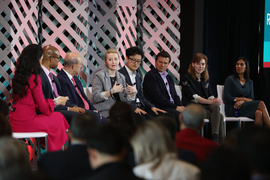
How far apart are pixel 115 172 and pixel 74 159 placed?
1.80 feet

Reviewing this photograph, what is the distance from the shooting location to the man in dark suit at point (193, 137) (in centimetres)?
175

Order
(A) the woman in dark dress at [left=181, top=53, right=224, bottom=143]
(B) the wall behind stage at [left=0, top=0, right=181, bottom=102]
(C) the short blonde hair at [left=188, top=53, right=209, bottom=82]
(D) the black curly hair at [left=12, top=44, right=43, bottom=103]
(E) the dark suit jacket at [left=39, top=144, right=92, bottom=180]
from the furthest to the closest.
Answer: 1. (C) the short blonde hair at [left=188, top=53, right=209, bottom=82]
2. (A) the woman in dark dress at [left=181, top=53, right=224, bottom=143]
3. (B) the wall behind stage at [left=0, top=0, right=181, bottom=102]
4. (D) the black curly hair at [left=12, top=44, right=43, bottom=103]
5. (E) the dark suit jacket at [left=39, top=144, right=92, bottom=180]

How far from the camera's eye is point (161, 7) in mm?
4543

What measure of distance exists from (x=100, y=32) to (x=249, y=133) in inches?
127

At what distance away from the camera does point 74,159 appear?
4.98 ft

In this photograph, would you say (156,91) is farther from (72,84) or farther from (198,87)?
(72,84)

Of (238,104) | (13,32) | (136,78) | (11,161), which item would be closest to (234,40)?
(238,104)

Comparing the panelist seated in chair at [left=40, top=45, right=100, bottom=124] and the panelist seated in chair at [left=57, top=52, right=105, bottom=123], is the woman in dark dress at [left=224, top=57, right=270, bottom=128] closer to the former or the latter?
the panelist seated in chair at [left=57, top=52, right=105, bottom=123]

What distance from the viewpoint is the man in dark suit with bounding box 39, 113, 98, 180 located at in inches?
58.9

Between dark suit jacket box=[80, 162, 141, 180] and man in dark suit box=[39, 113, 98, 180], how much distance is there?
426 millimetres

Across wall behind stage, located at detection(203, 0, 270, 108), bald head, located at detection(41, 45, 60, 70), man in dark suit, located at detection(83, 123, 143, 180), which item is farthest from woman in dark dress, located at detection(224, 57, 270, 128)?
man in dark suit, located at detection(83, 123, 143, 180)

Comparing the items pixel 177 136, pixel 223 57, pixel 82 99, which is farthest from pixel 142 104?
pixel 177 136

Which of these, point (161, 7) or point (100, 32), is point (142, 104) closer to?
point (100, 32)

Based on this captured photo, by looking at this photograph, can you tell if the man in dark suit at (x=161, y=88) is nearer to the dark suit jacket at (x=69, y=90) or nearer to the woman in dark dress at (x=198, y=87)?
the woman in dark dress at (x=198, y=87)
